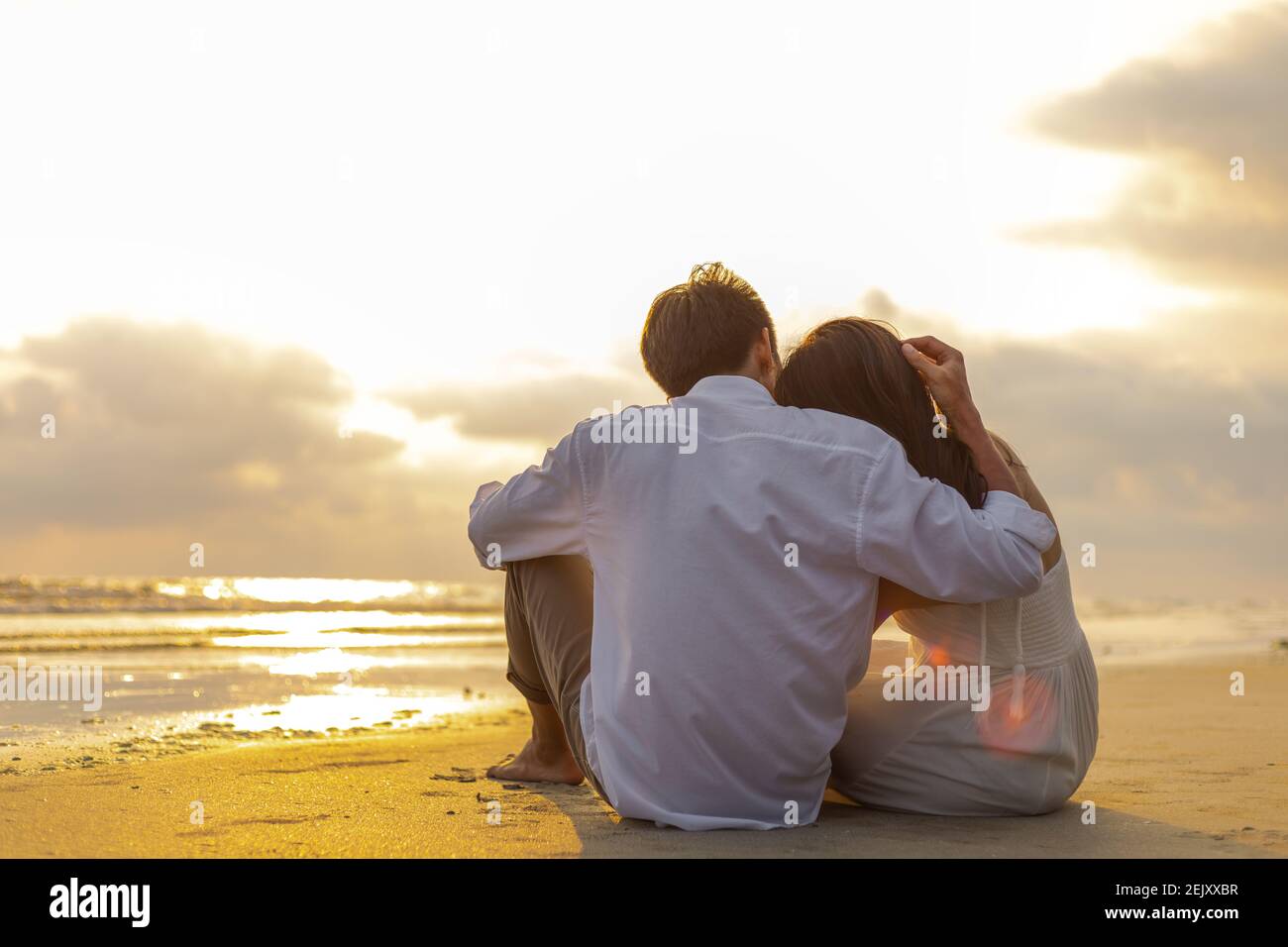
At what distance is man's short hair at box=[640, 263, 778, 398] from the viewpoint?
3061 mm

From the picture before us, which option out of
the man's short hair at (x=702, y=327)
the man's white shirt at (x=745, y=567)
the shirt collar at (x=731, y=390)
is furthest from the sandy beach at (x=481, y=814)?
the man's short hair at (x=702, y=327)

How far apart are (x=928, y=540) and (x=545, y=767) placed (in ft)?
6.23

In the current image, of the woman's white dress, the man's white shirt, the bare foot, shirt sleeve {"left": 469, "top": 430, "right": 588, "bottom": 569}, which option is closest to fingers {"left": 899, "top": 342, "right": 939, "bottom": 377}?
the man's white shirt

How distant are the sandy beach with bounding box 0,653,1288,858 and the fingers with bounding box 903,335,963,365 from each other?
1.26 m

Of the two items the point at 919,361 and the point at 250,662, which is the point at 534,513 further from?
the point at 250,662

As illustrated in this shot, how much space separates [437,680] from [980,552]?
7.41 m

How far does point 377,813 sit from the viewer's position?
3492 millimetres

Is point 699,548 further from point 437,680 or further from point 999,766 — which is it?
point 437,680

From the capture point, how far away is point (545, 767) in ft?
13.6

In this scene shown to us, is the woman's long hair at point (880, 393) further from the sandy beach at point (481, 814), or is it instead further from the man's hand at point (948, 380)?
the sandy beach at point (481, 814)

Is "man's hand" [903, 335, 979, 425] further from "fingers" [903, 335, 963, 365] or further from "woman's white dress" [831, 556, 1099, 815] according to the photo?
"woman's white dress" [831, 556, 1099, 815]

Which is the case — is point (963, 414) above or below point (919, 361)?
below

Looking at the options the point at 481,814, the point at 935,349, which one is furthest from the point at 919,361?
the point at 481,814
